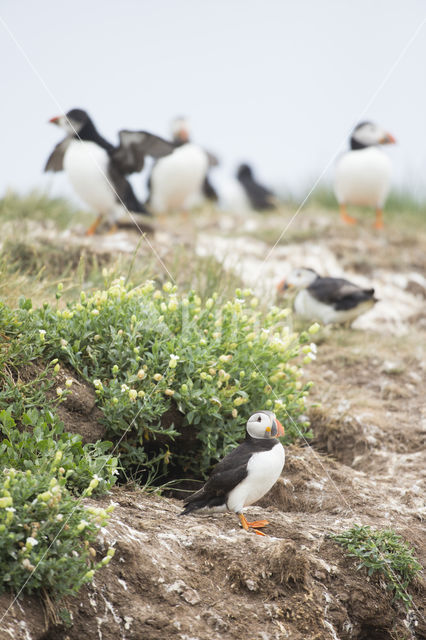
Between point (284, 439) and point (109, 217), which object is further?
point (109, 217)

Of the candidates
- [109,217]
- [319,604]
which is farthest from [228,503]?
[109,217]

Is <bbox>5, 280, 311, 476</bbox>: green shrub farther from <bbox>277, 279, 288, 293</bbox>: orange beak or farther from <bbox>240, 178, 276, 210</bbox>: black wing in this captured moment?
<bbox>240, 178, 276, 210</bbox>: black wing

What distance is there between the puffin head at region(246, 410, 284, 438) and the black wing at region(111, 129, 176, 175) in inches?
154

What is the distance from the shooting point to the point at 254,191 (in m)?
14.4

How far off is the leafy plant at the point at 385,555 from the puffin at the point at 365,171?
7019 mm

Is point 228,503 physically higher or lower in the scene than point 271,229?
higher

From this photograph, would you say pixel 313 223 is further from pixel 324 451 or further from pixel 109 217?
pixel 324 451

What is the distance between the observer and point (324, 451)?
4852mm

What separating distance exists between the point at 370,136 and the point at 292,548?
8044 mm

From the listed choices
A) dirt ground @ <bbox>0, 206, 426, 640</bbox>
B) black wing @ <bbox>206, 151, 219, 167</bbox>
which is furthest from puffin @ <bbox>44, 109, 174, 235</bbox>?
black wing @ <bbox>206, 151, 219, 167</bbox>

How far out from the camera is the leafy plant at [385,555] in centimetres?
332

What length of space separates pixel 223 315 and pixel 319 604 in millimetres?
1720

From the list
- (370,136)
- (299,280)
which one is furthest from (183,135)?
(299,280)

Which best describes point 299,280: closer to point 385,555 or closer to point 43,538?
point 385,555
